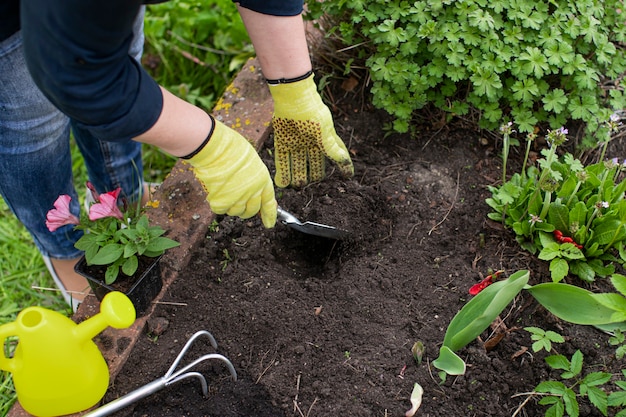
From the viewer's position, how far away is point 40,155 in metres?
1.88

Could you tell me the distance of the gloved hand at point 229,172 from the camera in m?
1.66

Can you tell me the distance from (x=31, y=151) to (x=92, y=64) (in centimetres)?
79

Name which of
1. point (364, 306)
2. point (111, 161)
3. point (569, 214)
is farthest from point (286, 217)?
point (569, 214)

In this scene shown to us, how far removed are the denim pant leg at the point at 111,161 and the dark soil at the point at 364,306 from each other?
0.54m

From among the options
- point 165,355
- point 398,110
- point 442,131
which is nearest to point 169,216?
point 165,355

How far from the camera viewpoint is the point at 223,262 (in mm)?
1961

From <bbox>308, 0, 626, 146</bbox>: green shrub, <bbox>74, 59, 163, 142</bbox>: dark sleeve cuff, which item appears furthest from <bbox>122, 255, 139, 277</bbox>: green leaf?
<bbox>308, 0, 626, 146</bbox>: green shrub

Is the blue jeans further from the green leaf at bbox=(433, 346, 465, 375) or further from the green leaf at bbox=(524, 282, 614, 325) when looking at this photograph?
the green leaf at bbox=(524, 282, 614, 325)

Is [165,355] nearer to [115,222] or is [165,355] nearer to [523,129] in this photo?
[115,222]

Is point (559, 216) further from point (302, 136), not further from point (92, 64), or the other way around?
point (92, 64)

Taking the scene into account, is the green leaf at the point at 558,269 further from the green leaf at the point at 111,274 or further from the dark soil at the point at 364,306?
the green leaf at the point at 111,274

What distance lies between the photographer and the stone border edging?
69.2 inches

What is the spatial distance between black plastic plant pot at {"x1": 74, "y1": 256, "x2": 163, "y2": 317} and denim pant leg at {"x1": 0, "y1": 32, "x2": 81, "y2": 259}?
0.36m

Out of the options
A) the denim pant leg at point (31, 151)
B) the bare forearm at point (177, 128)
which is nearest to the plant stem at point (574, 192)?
the bare forearm at point (177, 128)
